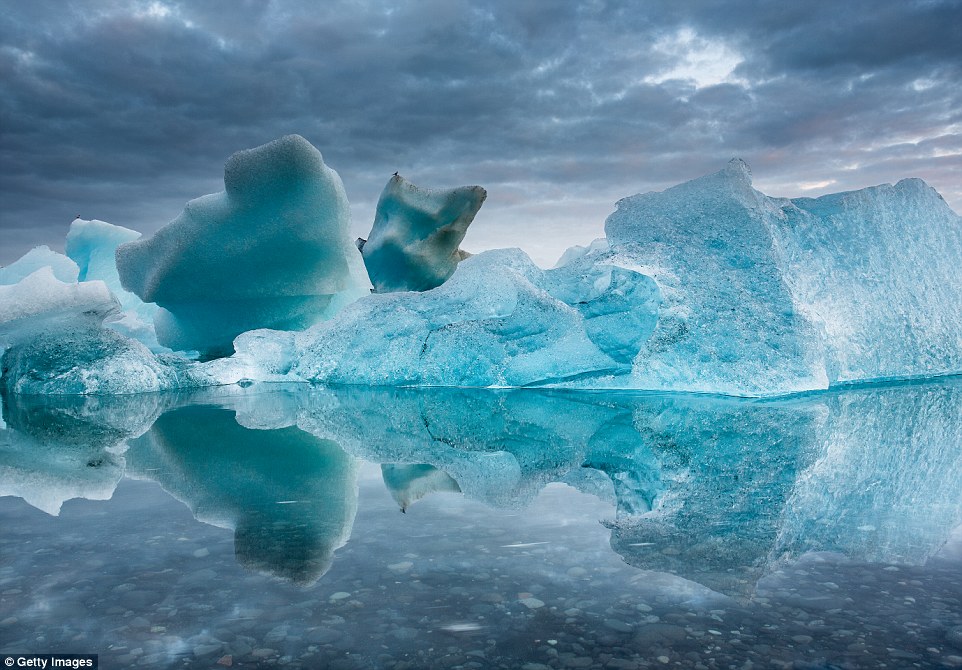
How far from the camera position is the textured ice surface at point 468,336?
7.45 meters

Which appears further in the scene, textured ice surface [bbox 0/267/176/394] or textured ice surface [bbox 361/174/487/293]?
textured ice surface [bbox 361/174/487/293]

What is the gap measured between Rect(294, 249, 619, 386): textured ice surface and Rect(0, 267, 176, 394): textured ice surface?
81.6 inches

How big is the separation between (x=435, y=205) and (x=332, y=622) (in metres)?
9.09

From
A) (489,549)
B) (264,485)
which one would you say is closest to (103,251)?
(264,485)

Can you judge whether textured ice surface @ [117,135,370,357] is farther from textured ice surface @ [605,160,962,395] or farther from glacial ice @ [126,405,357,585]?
glacial ice @ [126,405,357,585]

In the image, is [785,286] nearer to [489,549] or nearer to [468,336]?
[468,336]

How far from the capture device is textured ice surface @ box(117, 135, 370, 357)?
8414 millimetres

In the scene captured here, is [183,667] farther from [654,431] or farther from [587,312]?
[587,312]

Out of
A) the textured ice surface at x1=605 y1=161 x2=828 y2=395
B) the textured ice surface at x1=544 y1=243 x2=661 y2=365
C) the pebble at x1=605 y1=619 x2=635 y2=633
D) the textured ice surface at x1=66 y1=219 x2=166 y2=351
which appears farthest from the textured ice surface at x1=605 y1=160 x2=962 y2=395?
the textured ice surface at x1=66 y1=219 x2=166 y2=351

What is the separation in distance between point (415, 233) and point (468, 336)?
3385 millimetres

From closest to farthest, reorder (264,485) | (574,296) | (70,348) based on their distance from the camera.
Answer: (264,485), (70,348), (574,296)

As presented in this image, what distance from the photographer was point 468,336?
25.4 ft

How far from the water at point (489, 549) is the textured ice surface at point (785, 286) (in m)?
2.29

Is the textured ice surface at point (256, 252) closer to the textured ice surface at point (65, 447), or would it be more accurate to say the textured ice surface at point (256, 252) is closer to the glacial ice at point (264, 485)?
the textured ice surface at point (65, 447)
